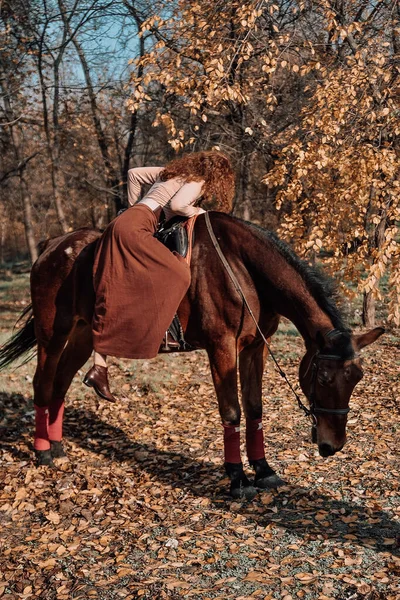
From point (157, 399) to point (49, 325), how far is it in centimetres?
271

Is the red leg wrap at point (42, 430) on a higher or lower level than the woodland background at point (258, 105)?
lower

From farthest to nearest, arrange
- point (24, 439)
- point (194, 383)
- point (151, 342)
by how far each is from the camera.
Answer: point (194, 383) < point (24, 439) < point (151, 342)

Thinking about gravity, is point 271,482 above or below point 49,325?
below

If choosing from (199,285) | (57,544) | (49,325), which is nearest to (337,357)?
(199,285)

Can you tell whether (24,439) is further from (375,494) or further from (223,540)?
(375,494)

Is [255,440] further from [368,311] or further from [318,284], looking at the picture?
[368,311]

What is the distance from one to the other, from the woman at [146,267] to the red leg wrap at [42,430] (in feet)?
3.70

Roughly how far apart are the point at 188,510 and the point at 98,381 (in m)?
1.27

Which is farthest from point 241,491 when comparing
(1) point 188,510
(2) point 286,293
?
(2) point 286,293

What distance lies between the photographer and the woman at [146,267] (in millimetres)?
4863

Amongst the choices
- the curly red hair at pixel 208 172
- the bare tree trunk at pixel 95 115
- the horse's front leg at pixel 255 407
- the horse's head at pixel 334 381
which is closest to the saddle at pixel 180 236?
the curly red hair at pixel 208 172

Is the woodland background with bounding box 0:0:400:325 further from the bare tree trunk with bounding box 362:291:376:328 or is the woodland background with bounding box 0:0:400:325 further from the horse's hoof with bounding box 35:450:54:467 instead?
the horse's hoof with bounding box 35:450:54:467

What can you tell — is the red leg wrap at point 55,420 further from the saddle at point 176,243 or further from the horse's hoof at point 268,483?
the horse's hoof at point 268,483

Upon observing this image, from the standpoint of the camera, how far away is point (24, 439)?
666cm
